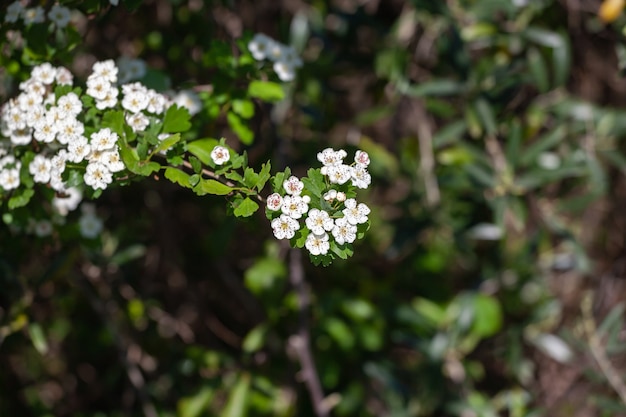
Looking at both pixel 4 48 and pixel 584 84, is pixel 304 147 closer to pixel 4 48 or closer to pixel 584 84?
pixel 4 48

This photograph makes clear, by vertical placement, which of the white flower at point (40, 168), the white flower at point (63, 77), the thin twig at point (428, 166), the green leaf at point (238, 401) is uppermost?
the white flower at point (63, 77)

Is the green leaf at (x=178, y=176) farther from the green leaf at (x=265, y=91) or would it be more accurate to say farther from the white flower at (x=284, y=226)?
the green leaf at (x=265, y=91)

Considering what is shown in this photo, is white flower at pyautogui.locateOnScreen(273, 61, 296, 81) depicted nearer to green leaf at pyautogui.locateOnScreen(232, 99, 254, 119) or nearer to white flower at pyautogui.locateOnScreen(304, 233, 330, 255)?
green leaf at pyautogui.locateOnScreen(232, 99, 254, 119)

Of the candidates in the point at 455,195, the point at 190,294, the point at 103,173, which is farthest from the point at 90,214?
the point at 455,195

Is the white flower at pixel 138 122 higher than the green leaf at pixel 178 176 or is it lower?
higher

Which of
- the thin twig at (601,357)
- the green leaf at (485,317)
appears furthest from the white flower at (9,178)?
the thin twig at (601,357)

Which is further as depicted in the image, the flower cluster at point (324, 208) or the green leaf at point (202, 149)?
the green leaf at point (202, 149)

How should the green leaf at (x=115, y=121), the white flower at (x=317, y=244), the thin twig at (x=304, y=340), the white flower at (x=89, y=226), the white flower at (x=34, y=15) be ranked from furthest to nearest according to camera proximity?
the thin twig at (x=304, y=340) → the white flower at (x=89, y=226) → the white flower at (x=34, y=15) → the green leaf at (x=115, y=121) → the white flower at (x=317, y=244)
